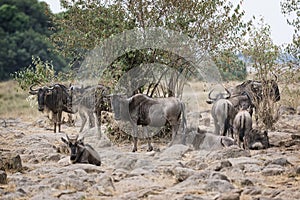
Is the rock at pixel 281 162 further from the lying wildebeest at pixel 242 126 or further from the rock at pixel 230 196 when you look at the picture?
the rock at pixel 230 196

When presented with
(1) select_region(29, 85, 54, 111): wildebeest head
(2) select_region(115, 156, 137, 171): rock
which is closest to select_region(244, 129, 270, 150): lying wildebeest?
(2) select_region(115, 156, 137, 171): rock

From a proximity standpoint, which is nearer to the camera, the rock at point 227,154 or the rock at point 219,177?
the rock at point 219,177

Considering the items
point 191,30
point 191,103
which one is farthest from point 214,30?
point 191,103

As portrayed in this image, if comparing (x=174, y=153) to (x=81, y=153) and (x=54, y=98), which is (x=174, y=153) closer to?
(x=81, y=153)

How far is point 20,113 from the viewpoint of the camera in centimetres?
2727

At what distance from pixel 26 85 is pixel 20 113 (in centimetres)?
1031

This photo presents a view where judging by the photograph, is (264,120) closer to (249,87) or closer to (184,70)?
(249,87)

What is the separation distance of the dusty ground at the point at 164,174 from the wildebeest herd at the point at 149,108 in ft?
1.62

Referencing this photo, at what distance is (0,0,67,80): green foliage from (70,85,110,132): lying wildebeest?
27.2m

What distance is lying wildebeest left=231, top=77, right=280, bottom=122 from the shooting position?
1666 cm

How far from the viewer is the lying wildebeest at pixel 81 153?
38.1ft

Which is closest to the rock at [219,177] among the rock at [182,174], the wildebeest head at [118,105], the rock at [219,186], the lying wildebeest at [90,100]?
the rock at [219,186]

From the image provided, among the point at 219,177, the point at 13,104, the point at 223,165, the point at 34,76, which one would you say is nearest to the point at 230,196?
the point at 219,177

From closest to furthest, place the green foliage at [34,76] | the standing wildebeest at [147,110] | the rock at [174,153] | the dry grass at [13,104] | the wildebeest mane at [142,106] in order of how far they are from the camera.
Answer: the rock at [174,153] < the standing wildebeest at [147,110] < the wildebeest mane at [142,106] < the green foliage at [34,76] < the dry grass at [13,104]
